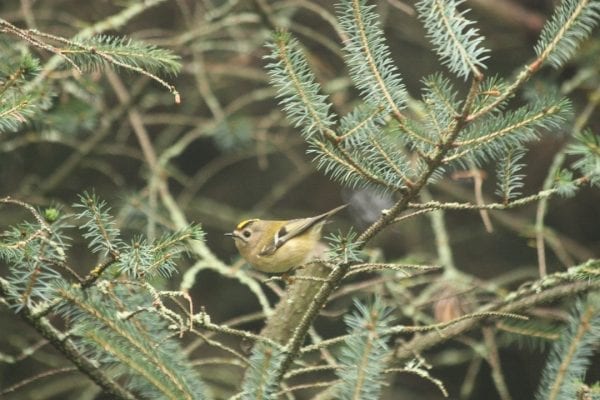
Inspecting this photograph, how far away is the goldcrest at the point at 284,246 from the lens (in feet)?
9.18

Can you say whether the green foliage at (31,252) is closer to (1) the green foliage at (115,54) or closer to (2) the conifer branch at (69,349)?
(2) the conifer branch at (69,349)

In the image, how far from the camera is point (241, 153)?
4.66 m

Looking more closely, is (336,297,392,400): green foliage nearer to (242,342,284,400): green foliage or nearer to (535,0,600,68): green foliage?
(242,342,284,400): green foliage

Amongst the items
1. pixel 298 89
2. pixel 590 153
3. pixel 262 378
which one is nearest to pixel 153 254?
pixel 262 378

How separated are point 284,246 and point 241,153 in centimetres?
191

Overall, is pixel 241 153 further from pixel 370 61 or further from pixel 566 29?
pixel 566 29

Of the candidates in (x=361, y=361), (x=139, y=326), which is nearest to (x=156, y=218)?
(x=139, y=326)

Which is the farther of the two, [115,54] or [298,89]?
[115,54]

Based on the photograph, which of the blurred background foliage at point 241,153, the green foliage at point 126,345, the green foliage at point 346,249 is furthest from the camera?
the blurred background foliage at point 241,153

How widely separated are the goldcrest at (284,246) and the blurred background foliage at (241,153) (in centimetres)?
27

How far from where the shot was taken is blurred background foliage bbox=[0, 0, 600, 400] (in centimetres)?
370

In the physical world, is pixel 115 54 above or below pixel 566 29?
above

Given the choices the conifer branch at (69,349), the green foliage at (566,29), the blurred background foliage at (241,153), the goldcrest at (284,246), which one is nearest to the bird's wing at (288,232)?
the goldcrest at (284,246)

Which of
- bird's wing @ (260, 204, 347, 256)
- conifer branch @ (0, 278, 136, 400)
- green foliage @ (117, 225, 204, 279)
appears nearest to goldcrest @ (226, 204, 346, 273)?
bird's wing @ (260, 204, 347, 256)
